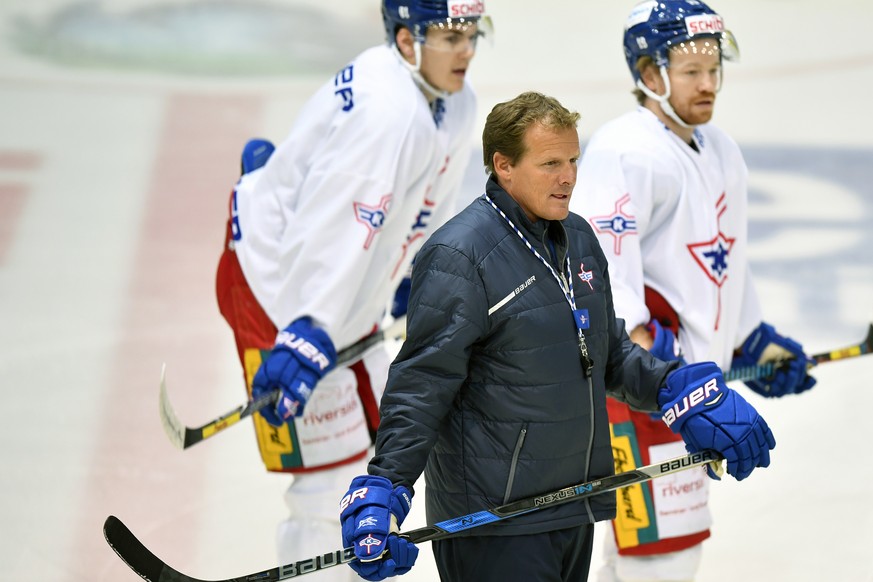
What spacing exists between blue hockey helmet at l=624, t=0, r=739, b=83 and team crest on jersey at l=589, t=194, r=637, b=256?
1.43 feet

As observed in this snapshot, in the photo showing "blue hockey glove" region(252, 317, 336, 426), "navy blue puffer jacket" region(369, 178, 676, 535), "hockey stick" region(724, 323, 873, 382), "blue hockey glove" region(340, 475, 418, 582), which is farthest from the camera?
"hockey stick" region(724, 323, 873, 382)

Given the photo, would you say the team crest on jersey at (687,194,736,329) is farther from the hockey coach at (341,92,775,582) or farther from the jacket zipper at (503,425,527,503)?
the jacket zipper at (503,425,527,503)

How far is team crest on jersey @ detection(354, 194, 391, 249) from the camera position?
359cm

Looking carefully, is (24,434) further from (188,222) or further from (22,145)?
(22,145)

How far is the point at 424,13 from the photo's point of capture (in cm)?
378

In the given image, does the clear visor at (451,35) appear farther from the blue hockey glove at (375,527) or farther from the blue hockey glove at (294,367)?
the blue hockey glove at (375,527)

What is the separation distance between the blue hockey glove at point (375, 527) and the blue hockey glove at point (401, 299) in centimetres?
183

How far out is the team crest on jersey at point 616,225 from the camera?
3.40 metres

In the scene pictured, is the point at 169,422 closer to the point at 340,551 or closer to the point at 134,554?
the point at 134,554

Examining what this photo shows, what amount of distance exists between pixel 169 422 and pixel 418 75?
1.11 meters

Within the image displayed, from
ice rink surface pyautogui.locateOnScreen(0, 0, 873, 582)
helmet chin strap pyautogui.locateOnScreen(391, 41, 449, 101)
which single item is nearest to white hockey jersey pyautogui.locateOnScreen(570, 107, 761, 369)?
helmet chin strap pyautogui.locateOnScreen(391, 41, 449, 101)

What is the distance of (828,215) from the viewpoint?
6.62m

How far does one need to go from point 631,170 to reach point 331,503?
1173 mm

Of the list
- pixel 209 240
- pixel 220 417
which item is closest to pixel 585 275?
pixel 220 417
